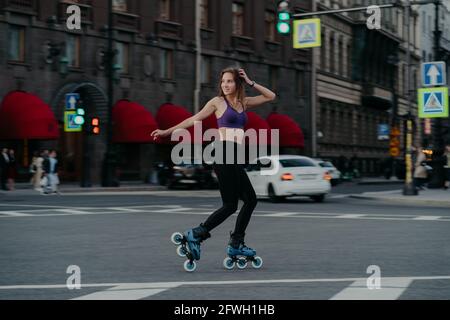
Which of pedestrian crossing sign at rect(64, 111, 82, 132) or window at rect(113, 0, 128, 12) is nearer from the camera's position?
pedestrian crossing sign at rect(64, 111, 82, 132)

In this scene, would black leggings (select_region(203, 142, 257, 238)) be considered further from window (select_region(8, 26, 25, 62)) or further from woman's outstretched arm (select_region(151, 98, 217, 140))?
window (select_region(8, 26, 25, 62))

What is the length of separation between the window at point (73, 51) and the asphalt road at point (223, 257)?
1879 centimetres

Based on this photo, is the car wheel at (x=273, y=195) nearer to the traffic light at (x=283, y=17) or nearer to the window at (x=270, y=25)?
the traffic light at (x=283, y=17)

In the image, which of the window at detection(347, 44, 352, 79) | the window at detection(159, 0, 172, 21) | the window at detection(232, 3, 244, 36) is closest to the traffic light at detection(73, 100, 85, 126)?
the window at detection(159, 0, 172, 21)

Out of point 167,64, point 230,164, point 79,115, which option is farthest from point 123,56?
point 230,164

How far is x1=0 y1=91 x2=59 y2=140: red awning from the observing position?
Answer: 33469 mm

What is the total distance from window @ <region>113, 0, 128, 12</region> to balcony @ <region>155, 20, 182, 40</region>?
205cm

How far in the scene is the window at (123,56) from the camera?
40.7 meters

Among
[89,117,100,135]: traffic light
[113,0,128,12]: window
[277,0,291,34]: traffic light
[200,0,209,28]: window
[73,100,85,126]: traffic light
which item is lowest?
[89,117,100,135]: traffic light

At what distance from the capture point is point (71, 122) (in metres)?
34.0

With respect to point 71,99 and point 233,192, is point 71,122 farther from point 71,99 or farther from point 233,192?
point 233,192

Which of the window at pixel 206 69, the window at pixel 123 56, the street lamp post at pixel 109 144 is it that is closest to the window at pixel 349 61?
the window at pixel 206 69

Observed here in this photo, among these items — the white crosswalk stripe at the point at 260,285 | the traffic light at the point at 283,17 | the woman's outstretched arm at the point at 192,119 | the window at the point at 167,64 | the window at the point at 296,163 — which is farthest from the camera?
the window at the point at 167,64
